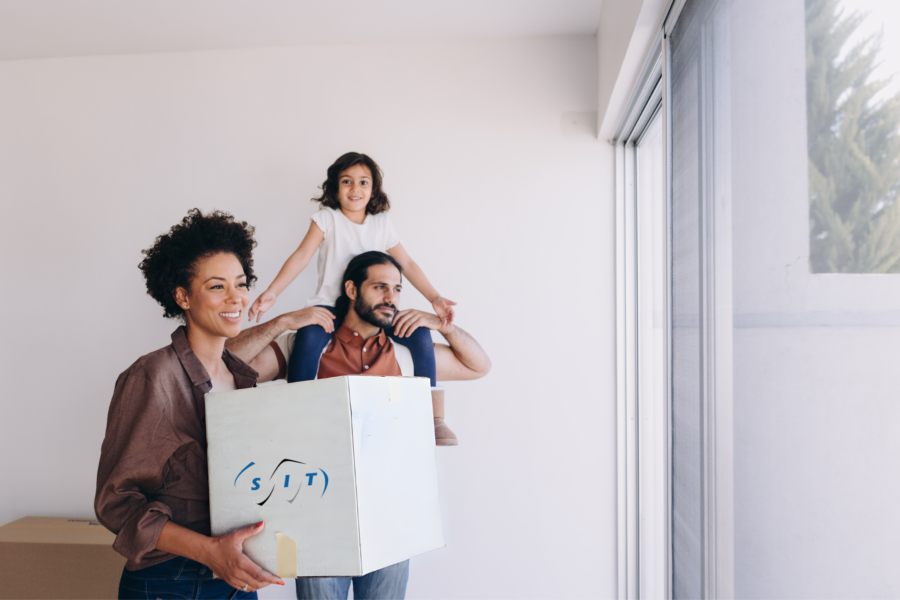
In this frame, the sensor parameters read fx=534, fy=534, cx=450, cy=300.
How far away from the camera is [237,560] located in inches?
41.5

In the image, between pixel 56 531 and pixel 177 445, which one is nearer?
pixel 177 445

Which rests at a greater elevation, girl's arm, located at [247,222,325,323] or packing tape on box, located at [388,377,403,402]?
girl's arm, located at [247,222,325,323]

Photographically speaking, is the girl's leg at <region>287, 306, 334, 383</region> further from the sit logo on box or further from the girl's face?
the sit logo on box

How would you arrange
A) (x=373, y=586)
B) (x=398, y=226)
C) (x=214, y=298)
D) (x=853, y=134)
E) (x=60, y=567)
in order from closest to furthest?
(x=853, y=134), (x=214, y=298), (x=373, y=586), (x=60, y=567), (x=398, y=226)

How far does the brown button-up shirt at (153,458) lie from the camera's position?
108 centimetres

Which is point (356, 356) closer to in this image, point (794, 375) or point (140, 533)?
point (140, 533)

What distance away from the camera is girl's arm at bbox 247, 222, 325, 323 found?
1.90 meters

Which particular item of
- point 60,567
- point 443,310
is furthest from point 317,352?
point 60,567

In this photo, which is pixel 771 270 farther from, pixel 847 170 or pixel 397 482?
pixel 397 482

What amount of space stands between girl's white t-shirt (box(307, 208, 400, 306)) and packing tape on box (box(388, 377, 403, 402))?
0.81 metres

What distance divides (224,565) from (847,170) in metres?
1.23

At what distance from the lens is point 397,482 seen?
1.13 meters

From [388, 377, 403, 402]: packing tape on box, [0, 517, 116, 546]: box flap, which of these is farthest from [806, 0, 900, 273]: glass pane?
[0, 517, 116, 546]: box flap

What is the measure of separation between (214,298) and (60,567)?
51.6 inches
